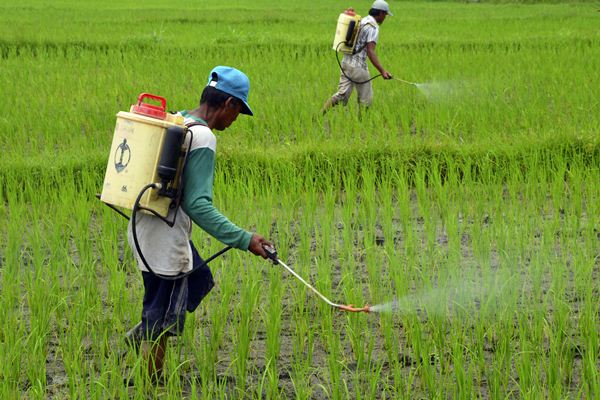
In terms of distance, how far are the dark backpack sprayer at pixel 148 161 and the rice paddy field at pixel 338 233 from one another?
563 millimetres

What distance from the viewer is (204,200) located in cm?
297

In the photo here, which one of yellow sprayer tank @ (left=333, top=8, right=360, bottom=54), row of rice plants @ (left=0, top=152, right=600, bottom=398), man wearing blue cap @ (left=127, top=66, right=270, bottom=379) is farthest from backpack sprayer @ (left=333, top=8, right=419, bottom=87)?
man wearing blue cap @ (left=127, top=66, right=270, bottom=379)

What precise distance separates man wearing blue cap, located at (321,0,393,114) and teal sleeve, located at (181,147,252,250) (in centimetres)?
450

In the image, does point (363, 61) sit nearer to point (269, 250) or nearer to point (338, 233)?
point (338, 233)

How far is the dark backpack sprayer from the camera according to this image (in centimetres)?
289

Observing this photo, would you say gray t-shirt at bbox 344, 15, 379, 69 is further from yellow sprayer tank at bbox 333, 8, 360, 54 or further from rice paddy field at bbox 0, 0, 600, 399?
rice paddy field at bbox 0, 0, 600, 399

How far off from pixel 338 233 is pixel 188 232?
81.8 inches

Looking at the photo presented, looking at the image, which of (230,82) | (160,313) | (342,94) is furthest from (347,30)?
(160,313)

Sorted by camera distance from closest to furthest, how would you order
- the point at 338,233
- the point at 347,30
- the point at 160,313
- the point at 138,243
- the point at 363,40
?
the point at 138,243 < the point at 160,313 < the point at 338,233 < the point at 347,30 < the point at 363,40

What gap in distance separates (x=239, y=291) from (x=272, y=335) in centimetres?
85

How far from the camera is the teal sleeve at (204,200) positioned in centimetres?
296

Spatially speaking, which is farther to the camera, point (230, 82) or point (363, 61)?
point (363, 61)

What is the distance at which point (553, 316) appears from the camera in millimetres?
3822

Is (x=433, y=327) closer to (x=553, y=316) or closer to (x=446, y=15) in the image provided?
(x=553, y=316)
